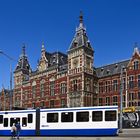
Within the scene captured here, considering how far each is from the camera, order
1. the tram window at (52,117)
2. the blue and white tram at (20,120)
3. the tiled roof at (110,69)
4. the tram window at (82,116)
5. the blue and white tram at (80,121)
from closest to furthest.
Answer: the blue and white tram at (80,121) < the tram window at (82,116) < the tram window at (52,117) < the blue and white tram at (20,120) < the tiled roof at (110,69)

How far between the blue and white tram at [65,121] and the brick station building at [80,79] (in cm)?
3686

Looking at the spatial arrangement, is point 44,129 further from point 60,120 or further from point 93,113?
point 93,113

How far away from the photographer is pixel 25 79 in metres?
94.5

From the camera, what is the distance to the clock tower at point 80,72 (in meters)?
73.9

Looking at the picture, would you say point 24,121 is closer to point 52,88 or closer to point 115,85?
point 115,85

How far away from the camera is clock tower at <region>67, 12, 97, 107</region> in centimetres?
7388

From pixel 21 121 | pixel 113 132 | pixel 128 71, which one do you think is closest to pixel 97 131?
pixel 113 132

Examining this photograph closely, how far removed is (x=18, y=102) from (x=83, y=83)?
Result: 2822 centimetres

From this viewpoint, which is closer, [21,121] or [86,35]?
[21,121]

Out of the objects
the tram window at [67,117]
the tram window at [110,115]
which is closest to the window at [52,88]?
the tram window at [67,117]

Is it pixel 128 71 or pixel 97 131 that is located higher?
pixel 128 71

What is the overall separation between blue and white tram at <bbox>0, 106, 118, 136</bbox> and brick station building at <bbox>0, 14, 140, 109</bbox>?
121 ft

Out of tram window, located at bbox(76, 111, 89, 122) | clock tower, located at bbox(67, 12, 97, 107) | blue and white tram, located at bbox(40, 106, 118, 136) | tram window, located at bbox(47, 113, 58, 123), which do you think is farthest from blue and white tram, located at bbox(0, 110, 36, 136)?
clock tower, located at bbox(67, 12, 97, 107)

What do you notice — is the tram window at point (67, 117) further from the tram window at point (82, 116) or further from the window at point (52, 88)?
the window at point (52, 88)
